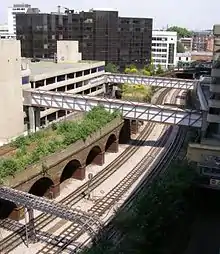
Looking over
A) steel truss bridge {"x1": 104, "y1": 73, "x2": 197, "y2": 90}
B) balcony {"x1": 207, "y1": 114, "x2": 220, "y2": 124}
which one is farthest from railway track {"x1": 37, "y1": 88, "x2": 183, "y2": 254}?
steel truss bridge {"x1": 104, "y1": 73, "x2": 197, "y2": 90}

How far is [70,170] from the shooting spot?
3631cm

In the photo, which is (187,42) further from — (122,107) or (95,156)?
(95,156)

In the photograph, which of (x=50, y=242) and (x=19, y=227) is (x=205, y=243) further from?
(x=19, y=227)

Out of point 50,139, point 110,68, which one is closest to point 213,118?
point 50,139

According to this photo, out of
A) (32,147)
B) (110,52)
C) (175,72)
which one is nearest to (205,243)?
(32,147)

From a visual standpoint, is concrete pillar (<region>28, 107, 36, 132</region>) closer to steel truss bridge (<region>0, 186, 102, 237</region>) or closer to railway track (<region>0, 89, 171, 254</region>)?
railway track (<region>0, 89, 171, 254</region>)

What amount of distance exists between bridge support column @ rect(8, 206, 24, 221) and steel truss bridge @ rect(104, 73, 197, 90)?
3863cm

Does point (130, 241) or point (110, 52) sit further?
point (110, 52)

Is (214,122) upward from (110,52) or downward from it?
downward

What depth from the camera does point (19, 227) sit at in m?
26.9

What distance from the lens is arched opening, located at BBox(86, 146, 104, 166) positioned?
3900 centimetres

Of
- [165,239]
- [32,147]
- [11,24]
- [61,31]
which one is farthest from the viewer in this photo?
[11,24]

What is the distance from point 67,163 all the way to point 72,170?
3.24m

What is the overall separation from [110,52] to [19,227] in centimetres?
6240
